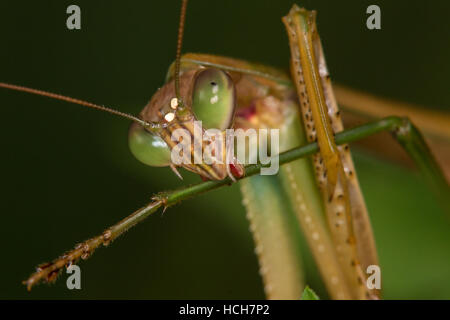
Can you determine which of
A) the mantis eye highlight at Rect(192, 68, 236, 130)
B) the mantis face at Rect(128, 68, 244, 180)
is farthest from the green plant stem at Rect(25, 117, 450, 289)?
the mantis eye highlight at Rect(192, 68, 236, 130)

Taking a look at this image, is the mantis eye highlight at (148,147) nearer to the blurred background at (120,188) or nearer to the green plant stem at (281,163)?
the green plant stem at (281,163)

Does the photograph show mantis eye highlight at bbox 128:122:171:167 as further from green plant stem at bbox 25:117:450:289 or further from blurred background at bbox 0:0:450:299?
blurred background at bbox 0:0:450:299

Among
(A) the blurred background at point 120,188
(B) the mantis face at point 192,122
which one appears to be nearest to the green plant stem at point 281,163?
(B) the mantis face at point 192,122

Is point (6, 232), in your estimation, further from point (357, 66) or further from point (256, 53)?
point (357, 66)

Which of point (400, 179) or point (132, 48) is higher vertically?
point (132, 48)

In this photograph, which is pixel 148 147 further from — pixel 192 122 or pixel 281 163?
pixel 281 163

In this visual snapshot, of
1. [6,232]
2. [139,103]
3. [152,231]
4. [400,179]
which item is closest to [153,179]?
[152,231]
